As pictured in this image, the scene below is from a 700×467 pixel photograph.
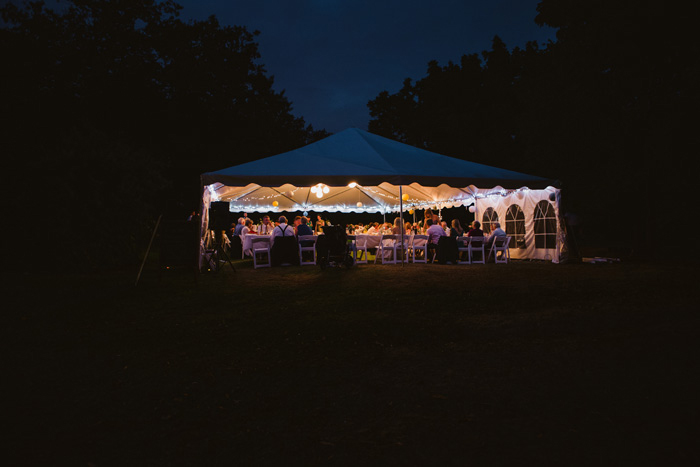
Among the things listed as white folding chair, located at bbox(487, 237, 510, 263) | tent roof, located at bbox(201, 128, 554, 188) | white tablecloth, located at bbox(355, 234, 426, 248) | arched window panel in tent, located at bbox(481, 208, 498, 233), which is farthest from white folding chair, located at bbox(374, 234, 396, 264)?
arched window panel in tent, located at bbox(481, 208, 498, 233)

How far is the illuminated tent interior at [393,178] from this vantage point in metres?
11.4

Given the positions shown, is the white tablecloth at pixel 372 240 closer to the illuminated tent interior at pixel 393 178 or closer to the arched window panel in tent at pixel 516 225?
the illuminated tent interior at pixel 393 178

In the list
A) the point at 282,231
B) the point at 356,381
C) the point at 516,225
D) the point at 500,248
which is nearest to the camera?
the point at 356,381

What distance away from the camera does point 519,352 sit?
12.9 ft

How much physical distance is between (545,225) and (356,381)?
11.5 metres

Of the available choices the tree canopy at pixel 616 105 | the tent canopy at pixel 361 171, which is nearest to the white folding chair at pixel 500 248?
the tent canopy at pixel 361 171

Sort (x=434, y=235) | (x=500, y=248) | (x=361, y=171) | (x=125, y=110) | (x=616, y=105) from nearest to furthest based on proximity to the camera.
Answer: (x=361, y=171) → (x=434, y=235) → (x=500, y=248) → (x=616, y=105) → (x=125, y=110)

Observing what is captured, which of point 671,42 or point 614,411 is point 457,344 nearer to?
point 614,411

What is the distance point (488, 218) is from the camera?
16.6m

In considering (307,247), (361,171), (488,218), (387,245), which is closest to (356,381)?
(361,171)

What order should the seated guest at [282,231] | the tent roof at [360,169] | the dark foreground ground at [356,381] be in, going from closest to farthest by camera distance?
the dark foreground ground at [356,381]
the tent roof at [360,169]
the seated guest at [282,231]

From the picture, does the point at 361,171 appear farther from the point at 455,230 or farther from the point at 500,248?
the point at 500,248

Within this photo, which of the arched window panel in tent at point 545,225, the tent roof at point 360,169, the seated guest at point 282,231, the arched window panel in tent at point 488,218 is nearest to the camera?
the tent roof at point 360,169

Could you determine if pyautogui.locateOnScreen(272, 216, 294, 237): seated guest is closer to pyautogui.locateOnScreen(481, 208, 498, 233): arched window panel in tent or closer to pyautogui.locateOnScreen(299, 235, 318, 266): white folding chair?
pyautogui.locateOnScreen(299, 235, 318, 266): white folding chair
